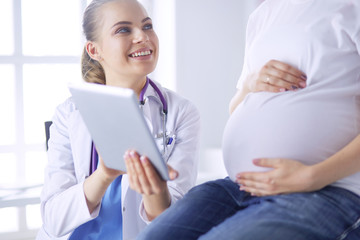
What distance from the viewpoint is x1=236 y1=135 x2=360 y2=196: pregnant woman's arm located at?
1.07 m

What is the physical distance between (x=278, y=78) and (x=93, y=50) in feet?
2.59

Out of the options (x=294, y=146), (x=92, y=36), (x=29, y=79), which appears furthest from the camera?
(x=29, y=79)

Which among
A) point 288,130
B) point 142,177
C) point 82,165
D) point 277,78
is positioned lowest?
point 82,165

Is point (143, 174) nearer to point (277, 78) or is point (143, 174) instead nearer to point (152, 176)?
point (152, 176)

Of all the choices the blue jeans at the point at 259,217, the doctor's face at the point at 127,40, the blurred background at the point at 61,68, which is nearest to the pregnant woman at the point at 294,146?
the blue jeans at the point at 259,217

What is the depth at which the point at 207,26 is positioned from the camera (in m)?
3.02

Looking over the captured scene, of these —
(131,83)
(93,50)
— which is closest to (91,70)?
(93,50)

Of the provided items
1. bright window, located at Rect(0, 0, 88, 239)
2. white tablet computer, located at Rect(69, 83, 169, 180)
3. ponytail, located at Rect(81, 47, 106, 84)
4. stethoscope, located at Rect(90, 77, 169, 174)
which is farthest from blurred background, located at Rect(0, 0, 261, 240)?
white tablet computer, located at Rect(69, 83, 169, 180)

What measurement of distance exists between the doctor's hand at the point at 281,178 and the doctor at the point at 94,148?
0.40 meters

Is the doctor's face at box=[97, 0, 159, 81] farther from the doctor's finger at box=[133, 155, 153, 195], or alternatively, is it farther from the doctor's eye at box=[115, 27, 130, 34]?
the doctor's finger at box=[133, 155, 153, 195]

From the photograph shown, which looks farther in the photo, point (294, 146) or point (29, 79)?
point (29, 79)

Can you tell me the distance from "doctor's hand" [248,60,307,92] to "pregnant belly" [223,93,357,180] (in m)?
0.02

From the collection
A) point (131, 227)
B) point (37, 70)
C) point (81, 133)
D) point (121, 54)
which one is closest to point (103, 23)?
point (121, 54)

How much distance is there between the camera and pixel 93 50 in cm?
171
